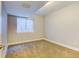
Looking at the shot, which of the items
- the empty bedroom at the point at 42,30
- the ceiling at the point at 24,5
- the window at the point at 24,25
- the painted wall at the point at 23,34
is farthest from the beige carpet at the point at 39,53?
the window at the point at 24,25

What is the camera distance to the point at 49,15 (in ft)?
22.2

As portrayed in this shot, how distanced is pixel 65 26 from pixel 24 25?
3066 mm

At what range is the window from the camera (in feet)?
20.4

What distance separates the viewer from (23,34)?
6.39 metres

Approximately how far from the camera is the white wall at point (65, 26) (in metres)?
4.20

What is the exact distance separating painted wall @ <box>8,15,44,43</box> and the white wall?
1.07 m

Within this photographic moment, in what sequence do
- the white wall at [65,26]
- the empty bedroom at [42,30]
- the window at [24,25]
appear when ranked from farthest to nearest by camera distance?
the window at [24,25], the white wall at [65,26], the empty bedroom at [42,30]

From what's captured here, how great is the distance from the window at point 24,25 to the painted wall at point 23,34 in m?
0.30

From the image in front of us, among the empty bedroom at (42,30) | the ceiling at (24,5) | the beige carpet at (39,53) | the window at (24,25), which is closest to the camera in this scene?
the ceiling at (24,5)

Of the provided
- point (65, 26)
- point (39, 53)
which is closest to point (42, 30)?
point (65, 26)

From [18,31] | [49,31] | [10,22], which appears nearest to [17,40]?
[18,31]

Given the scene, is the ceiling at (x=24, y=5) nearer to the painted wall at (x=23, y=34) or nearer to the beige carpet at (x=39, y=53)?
the beige carpet at (x=39, y=53)

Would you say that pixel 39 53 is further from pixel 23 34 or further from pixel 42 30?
pixel 42 30

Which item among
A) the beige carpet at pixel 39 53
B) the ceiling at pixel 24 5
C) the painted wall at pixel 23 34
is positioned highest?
the ceiling at pixel 24 5
